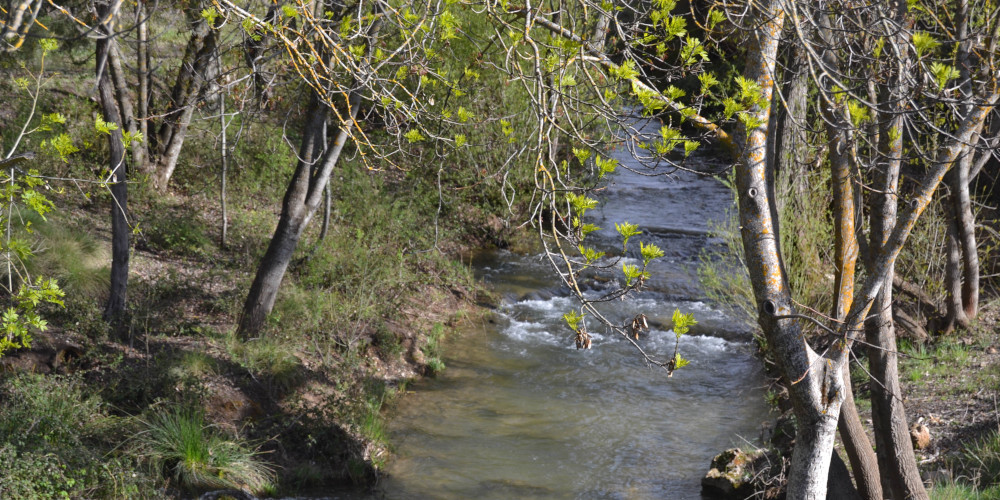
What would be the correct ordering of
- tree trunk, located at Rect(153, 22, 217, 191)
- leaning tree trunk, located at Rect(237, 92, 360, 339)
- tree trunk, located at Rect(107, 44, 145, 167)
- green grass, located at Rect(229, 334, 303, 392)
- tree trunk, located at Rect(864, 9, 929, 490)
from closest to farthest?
tree trunk, located at Rect(864, 9, 929, 490), green grass, located at Rect(229, 334, 303, 392), leaning tree trunk, located at Rect(237, 92, 360, 339), tree trunk, located at Rect(107, 44, 145, 167), tree trunk, located at Rect(153, 22, 217, 191)

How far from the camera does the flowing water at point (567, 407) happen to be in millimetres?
6191

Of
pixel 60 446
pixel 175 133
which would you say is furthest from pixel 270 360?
pixel 175 133

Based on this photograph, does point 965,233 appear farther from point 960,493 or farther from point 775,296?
point 775,296

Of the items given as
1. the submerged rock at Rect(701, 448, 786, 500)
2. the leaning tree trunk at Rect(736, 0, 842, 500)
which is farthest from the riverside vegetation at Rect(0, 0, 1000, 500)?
the submerged rock at Rect(701, 448, 786, 500)

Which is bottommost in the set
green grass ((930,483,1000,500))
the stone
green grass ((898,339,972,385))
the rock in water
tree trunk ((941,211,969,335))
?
the rock in water

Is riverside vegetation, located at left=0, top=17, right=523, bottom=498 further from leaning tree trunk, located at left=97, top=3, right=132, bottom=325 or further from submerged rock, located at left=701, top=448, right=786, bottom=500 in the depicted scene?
submerged rock, located at left=701, top=448, right=786, bottom=500

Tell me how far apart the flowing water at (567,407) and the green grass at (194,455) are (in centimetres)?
111

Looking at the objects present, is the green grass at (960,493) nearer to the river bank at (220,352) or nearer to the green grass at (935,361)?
the green grass at (935,361)

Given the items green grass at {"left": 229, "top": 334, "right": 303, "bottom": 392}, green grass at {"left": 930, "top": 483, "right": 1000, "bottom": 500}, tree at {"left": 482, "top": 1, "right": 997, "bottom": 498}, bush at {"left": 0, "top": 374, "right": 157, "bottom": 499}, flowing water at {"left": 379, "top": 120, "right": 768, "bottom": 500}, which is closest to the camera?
tree at {"left": 482, "top": 1, "right": 997, "bottom": 498}

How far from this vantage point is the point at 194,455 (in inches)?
207

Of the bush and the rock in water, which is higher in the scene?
the rock in water

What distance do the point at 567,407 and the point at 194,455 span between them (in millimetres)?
3656

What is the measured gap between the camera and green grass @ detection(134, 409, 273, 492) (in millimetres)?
5184

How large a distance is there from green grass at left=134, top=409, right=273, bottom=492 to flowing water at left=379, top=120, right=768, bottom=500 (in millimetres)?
1114
